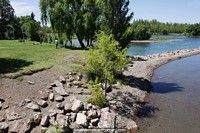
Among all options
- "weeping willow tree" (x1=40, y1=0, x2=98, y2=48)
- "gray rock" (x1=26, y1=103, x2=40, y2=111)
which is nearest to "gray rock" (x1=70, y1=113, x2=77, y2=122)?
"gray rock" (x1=26, y1=103, x2=40, y2=111)

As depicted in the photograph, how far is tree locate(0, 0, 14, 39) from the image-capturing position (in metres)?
77.2

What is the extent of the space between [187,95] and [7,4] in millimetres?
66982

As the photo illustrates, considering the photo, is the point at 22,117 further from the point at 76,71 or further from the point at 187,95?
the point at 187,95

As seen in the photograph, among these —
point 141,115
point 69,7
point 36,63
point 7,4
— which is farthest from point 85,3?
point 7,4

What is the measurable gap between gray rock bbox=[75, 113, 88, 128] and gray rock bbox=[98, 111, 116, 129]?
2.93 feet

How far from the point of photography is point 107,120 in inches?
643

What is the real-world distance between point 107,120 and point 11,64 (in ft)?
35.4

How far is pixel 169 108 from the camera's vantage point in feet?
67.4

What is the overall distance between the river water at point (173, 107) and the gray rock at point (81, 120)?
132 inches

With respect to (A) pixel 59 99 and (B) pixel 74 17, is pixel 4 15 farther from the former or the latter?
(A) pixel 59 99

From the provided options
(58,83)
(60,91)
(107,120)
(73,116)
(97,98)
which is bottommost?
(107,120)

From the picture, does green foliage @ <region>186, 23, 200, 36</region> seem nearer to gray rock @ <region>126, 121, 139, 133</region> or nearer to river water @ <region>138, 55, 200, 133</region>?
river water @ <region>138, 55, 200, 133</region>

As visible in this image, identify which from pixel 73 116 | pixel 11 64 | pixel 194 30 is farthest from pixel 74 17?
pixel 194 30

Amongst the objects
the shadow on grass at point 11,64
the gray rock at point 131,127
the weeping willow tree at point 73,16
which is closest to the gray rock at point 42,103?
the shadow on grass at point 11,64
